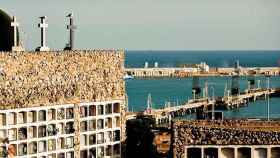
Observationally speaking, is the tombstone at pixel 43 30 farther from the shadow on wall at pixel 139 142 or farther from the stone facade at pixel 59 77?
the shadow on wall at pixel 139 142

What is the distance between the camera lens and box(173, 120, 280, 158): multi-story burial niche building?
27.2 m

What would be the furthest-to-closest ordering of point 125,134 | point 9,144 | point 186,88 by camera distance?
1. point 186,88
2. point 125,134
3. point 9,144

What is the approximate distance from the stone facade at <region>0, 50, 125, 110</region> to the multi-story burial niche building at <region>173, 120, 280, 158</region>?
3.60 m

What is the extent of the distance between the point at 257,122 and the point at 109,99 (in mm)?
5798

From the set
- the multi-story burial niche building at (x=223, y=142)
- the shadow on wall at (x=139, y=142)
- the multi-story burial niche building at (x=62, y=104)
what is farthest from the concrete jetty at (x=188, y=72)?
the multi-story burial niche building at (x=223, y=142)

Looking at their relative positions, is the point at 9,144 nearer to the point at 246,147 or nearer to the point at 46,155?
the point at 46,155

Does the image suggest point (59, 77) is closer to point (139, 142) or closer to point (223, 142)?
point (139, 142)

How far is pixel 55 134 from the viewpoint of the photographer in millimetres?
27844

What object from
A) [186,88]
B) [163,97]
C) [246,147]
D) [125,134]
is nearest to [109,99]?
[125,134]

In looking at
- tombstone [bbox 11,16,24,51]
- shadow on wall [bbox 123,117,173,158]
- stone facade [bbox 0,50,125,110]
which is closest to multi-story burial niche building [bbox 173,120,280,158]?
stone facade [bbox 0,50,125,110]

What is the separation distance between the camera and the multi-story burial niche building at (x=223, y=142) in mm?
27156

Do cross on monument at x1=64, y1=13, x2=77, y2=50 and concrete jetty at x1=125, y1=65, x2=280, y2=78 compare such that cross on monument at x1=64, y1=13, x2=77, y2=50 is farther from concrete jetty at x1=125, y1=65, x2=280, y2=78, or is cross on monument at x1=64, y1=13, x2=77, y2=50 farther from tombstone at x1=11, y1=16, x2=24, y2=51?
concrete jetty at x1=125, y1=65, x2=280, y2=78

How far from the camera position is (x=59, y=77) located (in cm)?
2814

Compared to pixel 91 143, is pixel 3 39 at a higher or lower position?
higher
